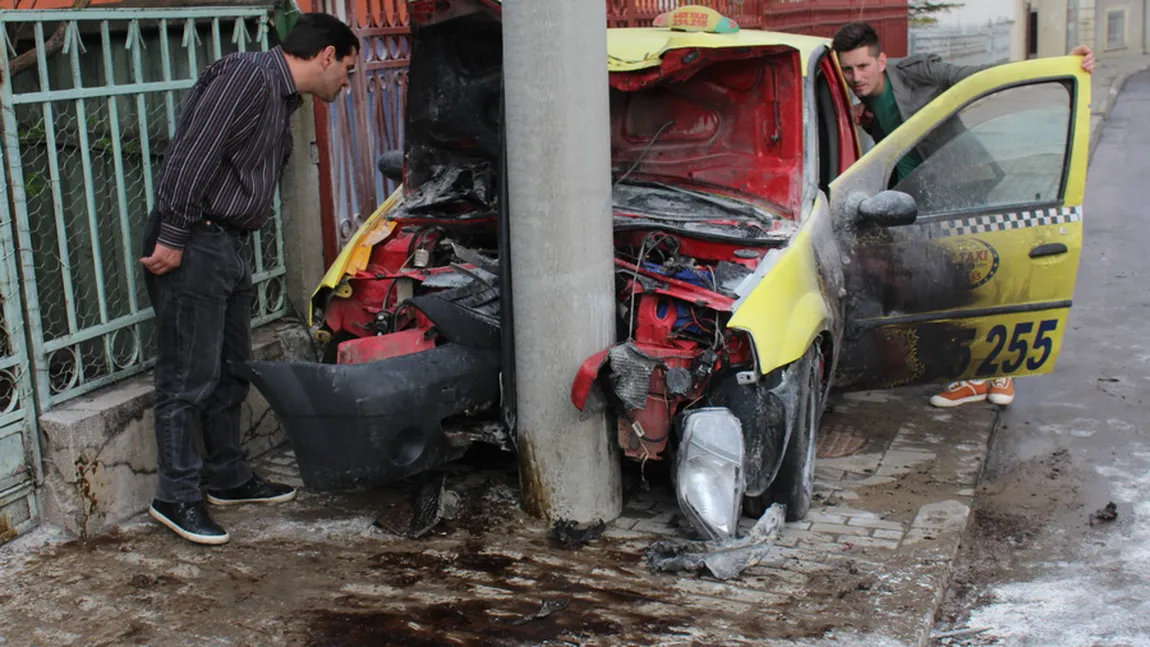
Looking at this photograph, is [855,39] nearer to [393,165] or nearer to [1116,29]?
[393,165]

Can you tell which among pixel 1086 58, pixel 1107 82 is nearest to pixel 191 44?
pixel 1086 58

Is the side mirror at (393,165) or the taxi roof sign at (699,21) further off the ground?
the taxi roof sign at (699,21)

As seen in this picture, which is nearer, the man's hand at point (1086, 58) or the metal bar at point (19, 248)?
the metal bar at point (19, 248)

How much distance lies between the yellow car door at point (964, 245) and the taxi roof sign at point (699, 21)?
0.85 m

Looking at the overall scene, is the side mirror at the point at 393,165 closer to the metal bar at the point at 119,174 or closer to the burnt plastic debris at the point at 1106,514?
the metal bar at the point at 119,174

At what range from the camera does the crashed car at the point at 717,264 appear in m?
4.66

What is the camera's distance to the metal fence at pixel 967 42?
877 inches

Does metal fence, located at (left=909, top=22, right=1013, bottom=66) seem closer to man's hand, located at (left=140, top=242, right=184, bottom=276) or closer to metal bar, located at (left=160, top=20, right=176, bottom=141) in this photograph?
metal bar, located at (left=160, top=20, right=176, bottom=141)

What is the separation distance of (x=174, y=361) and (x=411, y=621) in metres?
1.49

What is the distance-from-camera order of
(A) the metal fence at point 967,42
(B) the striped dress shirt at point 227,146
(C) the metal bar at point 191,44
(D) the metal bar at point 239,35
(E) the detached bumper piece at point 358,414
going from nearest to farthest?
(E) the detached bumper piece at point 358,414
(B) the striped dress shirt at point 227,146
(C) the metal bar at point 191,44
(D) the metal bar at point 239,35
(A) the metal fence at point 967,42

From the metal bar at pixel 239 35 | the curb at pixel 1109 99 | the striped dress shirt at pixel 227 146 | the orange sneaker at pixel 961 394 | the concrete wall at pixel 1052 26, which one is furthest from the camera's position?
the concrete wall at pixel 1052 26

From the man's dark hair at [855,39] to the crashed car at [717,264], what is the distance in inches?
17.7

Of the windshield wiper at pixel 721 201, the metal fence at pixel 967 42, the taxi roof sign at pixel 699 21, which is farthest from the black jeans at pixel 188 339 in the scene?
the metal fence at pixel 967 42

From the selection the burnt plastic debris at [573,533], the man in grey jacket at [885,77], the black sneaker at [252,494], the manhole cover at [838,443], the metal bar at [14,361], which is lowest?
the manhole cover at [838,443]
